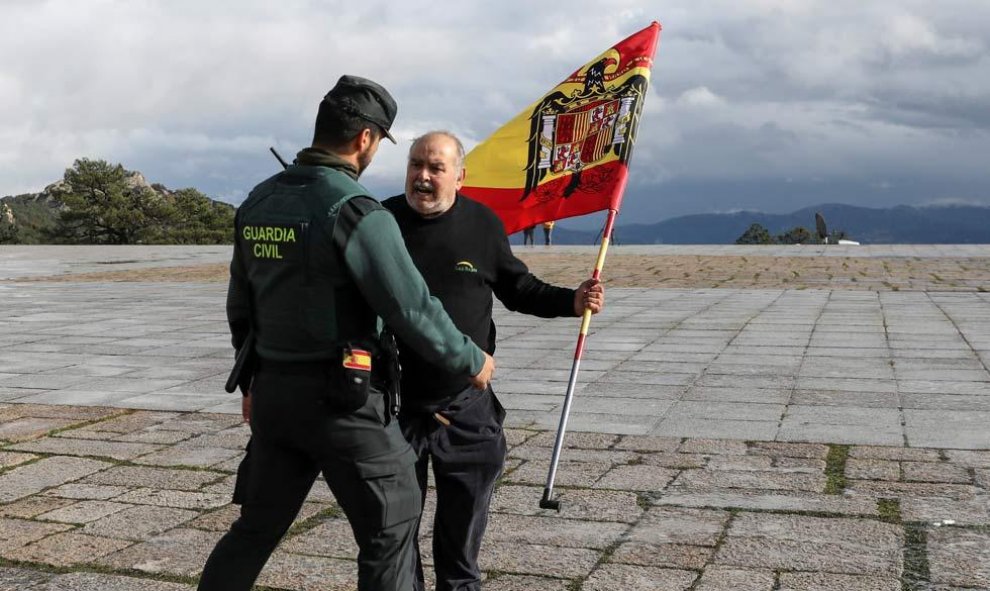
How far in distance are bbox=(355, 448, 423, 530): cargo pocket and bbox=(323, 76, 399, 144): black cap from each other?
2.74ft

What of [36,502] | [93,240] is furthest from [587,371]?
[93,240]

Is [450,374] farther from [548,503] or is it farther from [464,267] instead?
[548,503]

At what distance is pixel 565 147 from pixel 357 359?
1910mm

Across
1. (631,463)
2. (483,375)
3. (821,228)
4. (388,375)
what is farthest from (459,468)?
(821,228)

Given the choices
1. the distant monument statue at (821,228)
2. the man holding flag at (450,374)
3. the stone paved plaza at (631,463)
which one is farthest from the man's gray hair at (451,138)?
the distant monument statue at (821,228)

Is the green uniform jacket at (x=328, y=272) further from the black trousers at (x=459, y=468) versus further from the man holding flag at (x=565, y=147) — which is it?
the man holding flag at (x=565, y=147)

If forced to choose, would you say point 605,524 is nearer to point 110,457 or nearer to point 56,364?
point 110,457

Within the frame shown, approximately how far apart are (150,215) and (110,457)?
49749mm

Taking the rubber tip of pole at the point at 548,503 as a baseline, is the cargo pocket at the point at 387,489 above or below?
above

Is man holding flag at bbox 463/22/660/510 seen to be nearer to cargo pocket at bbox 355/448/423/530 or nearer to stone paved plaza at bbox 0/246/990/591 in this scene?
stone paved plaza at bbox 0/246/990/591

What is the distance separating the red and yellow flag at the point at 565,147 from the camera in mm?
4234

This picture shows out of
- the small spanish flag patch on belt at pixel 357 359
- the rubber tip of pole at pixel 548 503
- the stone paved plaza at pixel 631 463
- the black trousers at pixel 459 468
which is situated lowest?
the stone paved plaza at pixel 631 463

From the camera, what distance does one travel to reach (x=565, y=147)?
4316 mm

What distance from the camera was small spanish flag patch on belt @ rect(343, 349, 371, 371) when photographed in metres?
2.64
